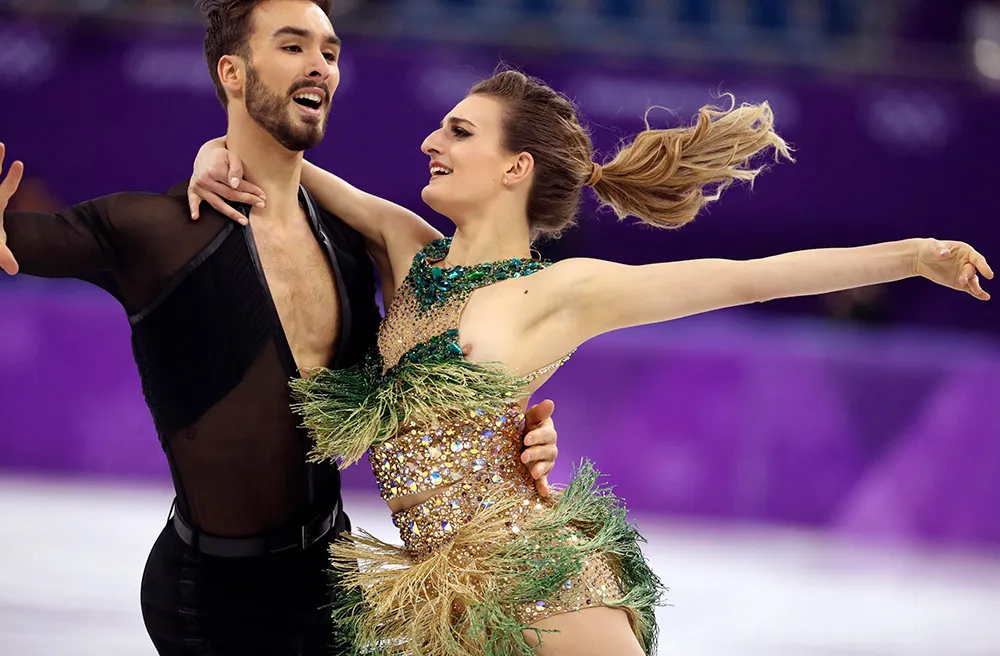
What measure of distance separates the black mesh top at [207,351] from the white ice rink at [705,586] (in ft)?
5.71

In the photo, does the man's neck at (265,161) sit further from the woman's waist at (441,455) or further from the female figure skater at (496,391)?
the woman's waist at (441,455)

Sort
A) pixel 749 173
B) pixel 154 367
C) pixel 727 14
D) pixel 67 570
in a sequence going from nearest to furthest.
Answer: pixel 154 367 < pixel 749 173 < pixel 67 570 < pixel 727 14

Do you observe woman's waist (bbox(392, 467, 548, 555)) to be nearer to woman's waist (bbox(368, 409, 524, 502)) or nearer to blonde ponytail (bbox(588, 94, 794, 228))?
woman's waist (bbox(368, 409, 524, 502))

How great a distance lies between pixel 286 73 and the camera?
293 centimetres

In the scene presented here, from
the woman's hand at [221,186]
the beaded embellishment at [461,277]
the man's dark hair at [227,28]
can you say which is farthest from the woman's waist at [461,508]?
the man's dark hair at [227,28]

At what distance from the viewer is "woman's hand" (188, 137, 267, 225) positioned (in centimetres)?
289

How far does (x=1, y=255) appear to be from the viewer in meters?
2.47

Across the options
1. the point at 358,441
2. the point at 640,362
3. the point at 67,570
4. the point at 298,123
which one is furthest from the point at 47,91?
the point at 358,441

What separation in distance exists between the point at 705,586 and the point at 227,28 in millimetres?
3643

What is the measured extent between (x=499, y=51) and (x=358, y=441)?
5.25 meters

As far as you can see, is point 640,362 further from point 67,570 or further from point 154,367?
point 154,367

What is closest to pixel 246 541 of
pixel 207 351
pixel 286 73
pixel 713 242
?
pixel 207 351

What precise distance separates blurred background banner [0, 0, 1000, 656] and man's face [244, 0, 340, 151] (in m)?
2.02

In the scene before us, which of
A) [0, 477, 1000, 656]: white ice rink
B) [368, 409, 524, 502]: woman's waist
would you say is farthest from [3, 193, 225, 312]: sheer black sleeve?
[0, 477, 1000, 656]: white ice rink
